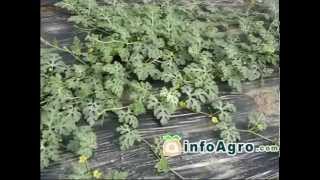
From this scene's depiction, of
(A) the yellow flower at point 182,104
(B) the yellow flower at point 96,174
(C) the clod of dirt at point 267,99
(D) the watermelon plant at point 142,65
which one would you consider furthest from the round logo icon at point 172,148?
(C) the clod of dirt at point 267,99

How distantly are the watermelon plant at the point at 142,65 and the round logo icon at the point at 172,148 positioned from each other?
151 millimetres

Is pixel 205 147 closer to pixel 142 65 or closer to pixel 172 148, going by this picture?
pixel 172 148

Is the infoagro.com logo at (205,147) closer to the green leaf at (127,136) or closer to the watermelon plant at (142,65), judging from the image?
the watermelon plant at (142,65)

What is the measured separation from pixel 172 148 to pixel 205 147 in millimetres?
238

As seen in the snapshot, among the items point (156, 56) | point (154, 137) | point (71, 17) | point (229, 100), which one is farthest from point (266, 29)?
point (71, 17)

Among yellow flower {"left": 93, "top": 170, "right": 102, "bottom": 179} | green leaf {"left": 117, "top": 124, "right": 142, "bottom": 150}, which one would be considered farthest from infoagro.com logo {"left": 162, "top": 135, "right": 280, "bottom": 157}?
yellow flower {"left": 93, "top": 170, "right": 102, "bottom": 179}

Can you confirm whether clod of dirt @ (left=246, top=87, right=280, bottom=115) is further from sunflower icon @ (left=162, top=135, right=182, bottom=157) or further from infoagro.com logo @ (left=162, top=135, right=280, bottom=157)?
sunflower icon @ (left=162, top=135, right=182, bottom=157)

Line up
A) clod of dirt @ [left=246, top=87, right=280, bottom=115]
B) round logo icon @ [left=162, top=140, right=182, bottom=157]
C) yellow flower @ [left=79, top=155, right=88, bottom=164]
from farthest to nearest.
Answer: clod of dirt @ [left=246, top=87, right=280, bottom=115] < round logo icon @ [left=162, top=140, right=182, bottom=157] < yellow flower @ [left=79, top=155, right=88, bottom=164]

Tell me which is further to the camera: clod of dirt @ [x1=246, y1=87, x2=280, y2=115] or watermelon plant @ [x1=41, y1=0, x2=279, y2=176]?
clod of dirt @ [x1=246, y1=87, x2=280, y2=115]

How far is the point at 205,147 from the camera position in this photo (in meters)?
3.85

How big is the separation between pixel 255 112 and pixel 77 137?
128cm

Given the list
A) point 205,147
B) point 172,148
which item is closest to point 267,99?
point 205,147

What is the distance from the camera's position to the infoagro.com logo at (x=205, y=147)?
3.80m

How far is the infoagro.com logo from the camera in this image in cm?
380
